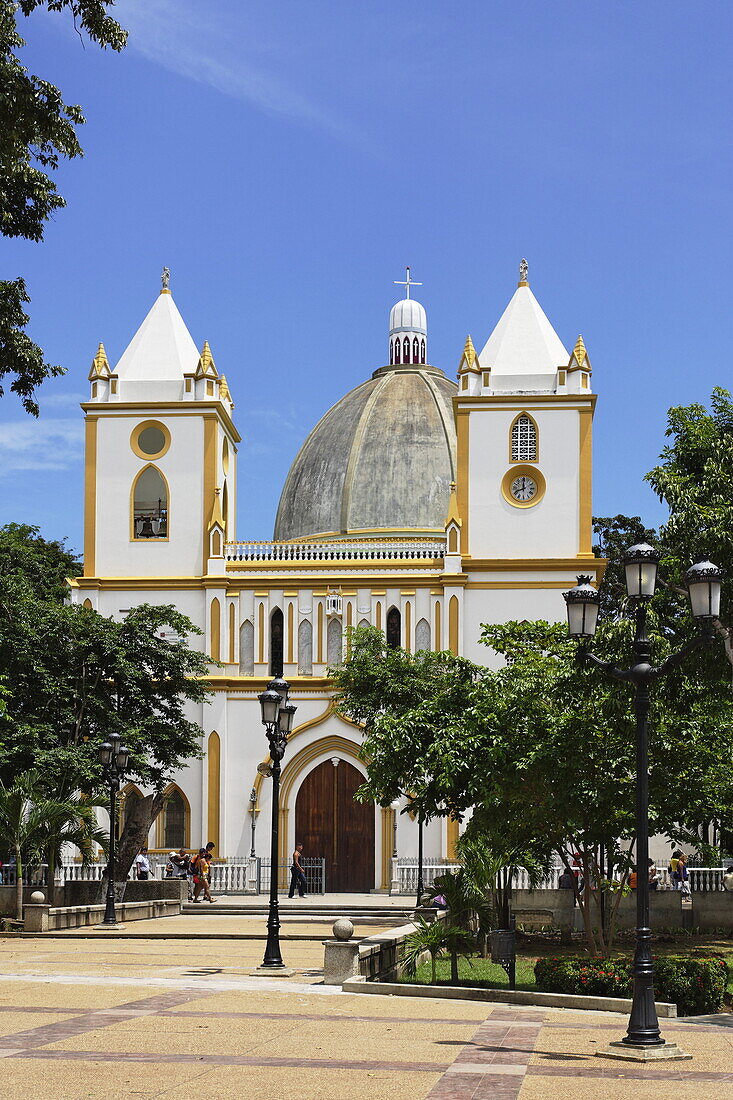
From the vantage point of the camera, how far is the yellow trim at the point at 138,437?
151ft

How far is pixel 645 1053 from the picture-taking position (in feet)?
39.9

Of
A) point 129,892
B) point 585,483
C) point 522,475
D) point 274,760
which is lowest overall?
point 129,892

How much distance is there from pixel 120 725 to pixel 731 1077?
82.4 ft

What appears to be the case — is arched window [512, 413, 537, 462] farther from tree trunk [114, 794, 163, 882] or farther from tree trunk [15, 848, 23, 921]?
tree trunk [15, 848, 23, 921]

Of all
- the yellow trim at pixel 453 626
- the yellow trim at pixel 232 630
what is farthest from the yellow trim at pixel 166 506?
the yellow trim at pixel 453 626

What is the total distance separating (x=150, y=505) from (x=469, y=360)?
1090 cm

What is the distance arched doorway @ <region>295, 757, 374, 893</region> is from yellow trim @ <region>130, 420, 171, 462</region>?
10.9m

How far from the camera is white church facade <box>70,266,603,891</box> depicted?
4300cm

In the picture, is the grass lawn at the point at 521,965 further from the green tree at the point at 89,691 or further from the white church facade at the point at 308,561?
the white church facade at the point at 308,561

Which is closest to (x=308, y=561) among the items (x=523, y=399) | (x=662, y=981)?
(x=523, y=399)

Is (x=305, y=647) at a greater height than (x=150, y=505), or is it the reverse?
(x=150, y=505)

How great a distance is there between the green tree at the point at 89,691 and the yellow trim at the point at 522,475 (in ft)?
38.0

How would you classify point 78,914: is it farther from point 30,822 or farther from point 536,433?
point 536,433

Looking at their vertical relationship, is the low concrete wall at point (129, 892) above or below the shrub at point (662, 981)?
below
